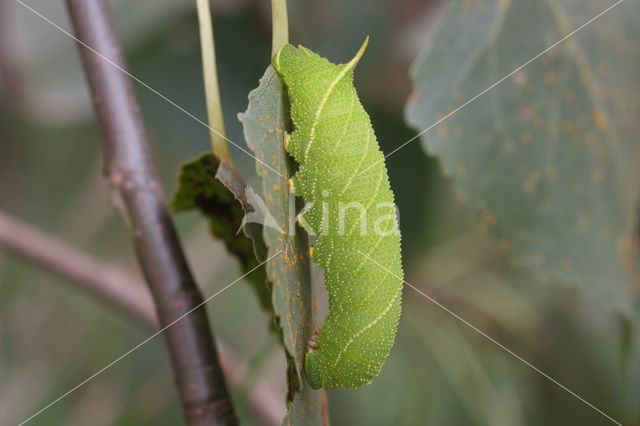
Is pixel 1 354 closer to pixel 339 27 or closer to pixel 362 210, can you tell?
pixel 339 27

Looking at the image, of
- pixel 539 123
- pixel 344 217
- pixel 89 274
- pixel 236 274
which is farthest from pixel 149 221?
pixel 236 274

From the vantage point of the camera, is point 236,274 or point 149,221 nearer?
point 149,221

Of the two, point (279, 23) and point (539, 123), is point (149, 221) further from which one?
point (539, 123)

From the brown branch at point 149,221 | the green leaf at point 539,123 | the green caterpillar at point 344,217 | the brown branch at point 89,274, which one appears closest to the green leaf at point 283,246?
the green caterpillar at point 344,217

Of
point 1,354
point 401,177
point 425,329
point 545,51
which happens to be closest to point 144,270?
point 545,51

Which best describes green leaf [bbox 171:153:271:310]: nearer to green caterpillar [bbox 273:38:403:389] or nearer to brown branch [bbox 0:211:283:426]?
green caterpillar [bbox 273:38:403:389]

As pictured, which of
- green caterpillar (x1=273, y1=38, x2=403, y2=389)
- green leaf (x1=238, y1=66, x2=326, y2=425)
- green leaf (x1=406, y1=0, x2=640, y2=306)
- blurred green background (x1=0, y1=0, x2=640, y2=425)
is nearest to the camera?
green leaf (x1=238, y1=66, x2=326, y2=425)

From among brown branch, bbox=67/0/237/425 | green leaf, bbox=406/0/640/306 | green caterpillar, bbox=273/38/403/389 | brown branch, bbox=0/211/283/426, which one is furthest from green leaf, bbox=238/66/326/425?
brown branch, bbox=0/211/283/426
